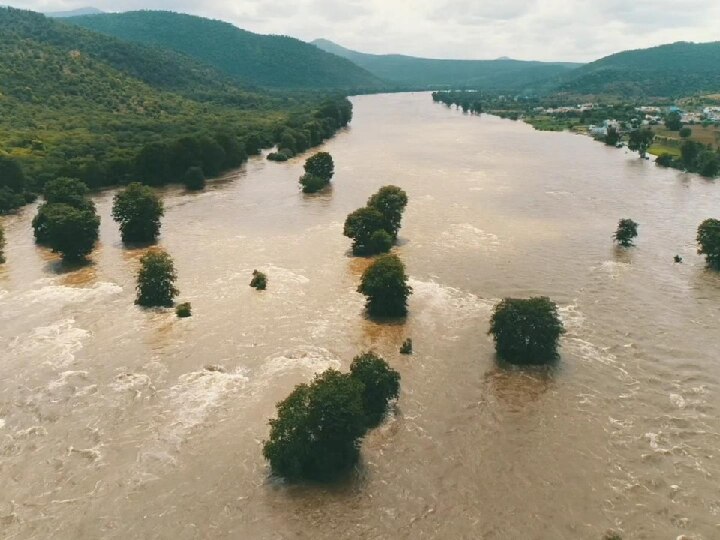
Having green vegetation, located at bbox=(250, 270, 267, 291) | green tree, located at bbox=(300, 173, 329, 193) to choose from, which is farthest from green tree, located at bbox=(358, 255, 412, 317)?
green tree, located at bbox=(300, 173, 329, 193)

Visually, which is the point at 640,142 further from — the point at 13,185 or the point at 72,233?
the point at 13,185

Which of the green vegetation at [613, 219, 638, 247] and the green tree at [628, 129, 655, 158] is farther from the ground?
the green vegetation at [613, 219, 638, 247]

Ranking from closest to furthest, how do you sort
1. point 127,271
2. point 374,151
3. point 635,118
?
1. point 127,271
2. point 374,151
3. point 635,118

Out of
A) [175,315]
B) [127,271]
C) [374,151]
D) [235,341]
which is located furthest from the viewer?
[374,151]

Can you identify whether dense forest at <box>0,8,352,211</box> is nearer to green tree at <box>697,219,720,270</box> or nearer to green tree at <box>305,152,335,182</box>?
green tree at <box>305,152,335,182</box>

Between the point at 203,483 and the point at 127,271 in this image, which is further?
the point at 127,271

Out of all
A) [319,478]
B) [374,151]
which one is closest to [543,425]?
[319,478]

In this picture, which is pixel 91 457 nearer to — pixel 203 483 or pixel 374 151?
pixel 203 483
